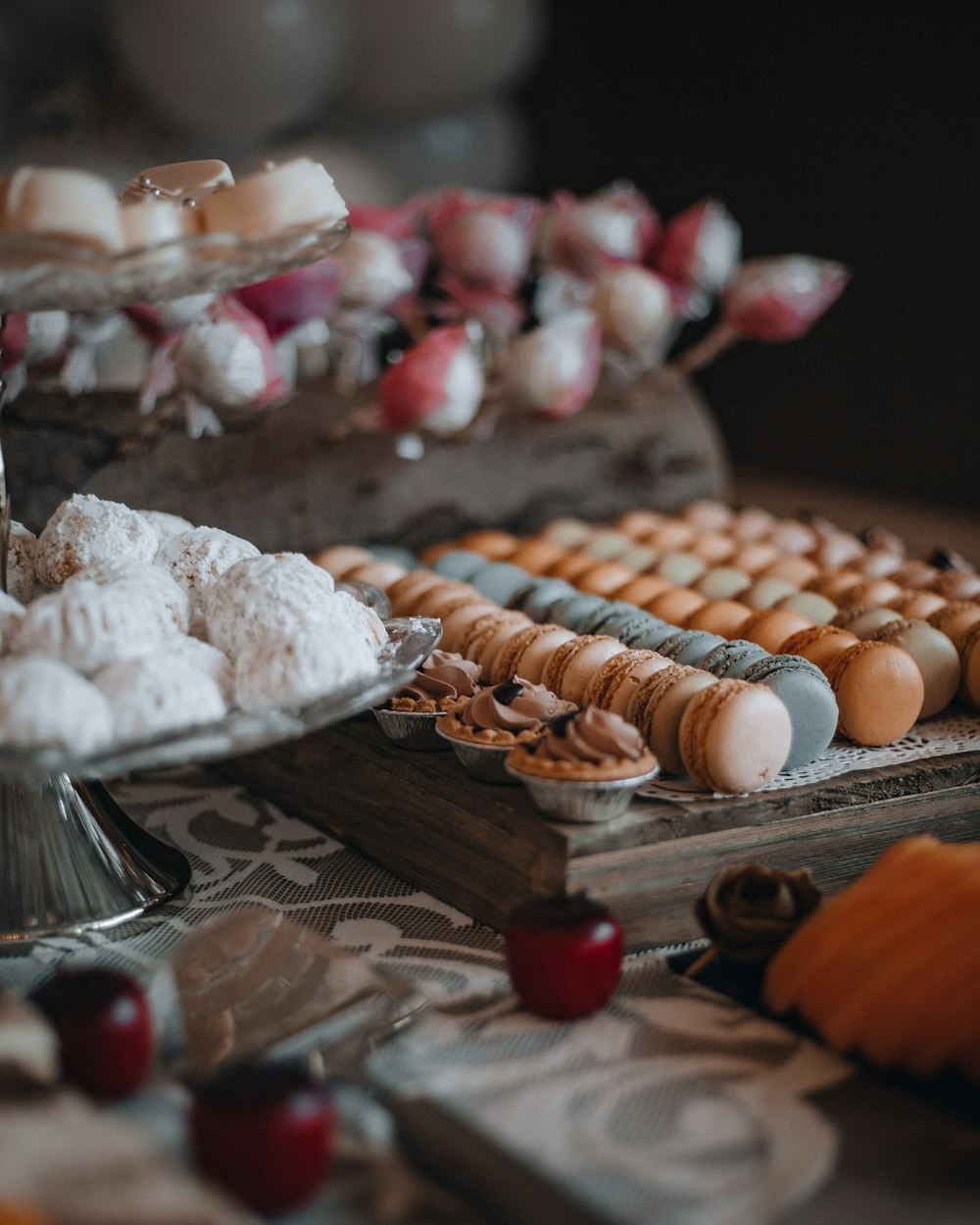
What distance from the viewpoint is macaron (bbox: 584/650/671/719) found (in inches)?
40.8

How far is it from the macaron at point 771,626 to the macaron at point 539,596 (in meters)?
0.20

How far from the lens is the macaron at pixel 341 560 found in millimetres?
Answer: 1453

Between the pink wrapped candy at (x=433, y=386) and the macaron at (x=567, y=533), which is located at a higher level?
the pink wrapped candy at (x=433, y=386)

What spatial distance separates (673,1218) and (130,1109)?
307 mm

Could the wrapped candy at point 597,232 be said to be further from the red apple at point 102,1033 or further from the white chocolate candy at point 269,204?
the red apple at point 102,1033

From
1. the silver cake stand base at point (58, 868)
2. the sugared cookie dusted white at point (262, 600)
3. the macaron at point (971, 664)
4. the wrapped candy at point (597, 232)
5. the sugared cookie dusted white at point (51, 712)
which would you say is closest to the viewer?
the sugared cookie dusted white at point (51, 712)

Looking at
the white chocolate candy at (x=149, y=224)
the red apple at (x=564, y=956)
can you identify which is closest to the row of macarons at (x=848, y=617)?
the red apple at (x=564, y=956)

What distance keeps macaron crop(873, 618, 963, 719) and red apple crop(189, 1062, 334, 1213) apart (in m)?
0.72

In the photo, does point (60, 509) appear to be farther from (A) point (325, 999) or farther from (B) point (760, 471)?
(B) point (760, 471)

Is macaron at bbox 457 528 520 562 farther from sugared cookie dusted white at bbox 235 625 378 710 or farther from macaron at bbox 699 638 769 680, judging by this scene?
sugared cookie dusted white at bbox 235 625 378 710

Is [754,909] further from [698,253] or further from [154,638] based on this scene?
[698,253]

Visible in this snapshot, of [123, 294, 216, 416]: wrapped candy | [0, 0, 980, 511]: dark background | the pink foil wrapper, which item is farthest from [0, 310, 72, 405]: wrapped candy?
[0, 0, 980, 511]: dark background

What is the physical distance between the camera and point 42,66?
255cm

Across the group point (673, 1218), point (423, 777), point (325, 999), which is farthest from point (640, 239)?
point (673, 1218)
